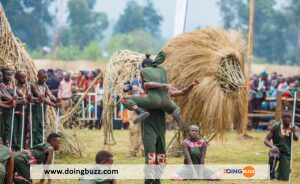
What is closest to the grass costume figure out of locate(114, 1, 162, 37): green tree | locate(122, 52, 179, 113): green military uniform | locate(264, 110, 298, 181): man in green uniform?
locate(122, 52, 179, 113): green military uniform

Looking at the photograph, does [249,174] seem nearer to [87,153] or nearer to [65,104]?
[87,153]

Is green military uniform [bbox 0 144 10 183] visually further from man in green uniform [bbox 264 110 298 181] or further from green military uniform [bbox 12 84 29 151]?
man in green uniform [bbox 264 110 298 181]

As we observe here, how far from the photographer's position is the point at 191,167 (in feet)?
45.9

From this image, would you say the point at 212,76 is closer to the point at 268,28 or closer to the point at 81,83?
the point at 81,83

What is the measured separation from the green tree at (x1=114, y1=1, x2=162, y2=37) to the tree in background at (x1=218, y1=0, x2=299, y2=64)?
41.9ft

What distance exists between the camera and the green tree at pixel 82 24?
270ft

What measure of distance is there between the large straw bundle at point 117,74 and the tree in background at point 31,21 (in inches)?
1312

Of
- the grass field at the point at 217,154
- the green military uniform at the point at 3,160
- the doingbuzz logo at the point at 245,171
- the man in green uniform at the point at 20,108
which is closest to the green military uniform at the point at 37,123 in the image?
the man in green uniform at the point at 20,108

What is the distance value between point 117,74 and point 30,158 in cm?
550

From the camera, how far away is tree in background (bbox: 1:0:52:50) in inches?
2148

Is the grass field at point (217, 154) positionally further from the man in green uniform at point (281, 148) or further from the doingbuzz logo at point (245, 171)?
the doingbuzz logo at point (245, 171)

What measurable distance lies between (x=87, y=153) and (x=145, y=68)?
509 cm

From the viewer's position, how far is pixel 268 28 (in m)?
79.9

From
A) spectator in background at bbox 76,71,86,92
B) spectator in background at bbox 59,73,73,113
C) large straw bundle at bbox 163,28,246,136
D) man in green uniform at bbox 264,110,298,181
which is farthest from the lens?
spectator in background at bbox 76,71,86,92
